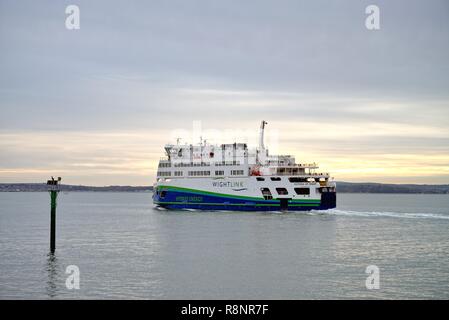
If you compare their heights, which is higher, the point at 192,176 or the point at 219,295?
the point at 192,176

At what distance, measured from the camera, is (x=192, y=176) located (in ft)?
260

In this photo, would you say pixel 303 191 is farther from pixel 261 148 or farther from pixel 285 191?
pixel 261 148

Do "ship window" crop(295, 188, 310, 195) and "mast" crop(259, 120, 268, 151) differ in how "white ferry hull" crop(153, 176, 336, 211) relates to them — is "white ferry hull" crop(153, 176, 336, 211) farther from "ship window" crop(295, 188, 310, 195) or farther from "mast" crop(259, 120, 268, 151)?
"mast" crop(259, 120, 268, 151)

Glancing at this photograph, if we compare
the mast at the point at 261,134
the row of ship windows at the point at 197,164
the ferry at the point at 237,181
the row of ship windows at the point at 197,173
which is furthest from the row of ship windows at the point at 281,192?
the mast at the point at 261,134

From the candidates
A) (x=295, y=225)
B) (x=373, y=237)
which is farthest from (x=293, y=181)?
(x=373, y=237)

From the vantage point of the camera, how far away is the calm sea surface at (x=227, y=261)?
93.2ft

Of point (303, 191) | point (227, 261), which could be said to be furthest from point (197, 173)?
point (227, 261)

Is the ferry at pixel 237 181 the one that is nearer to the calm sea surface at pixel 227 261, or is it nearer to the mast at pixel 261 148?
the mast at pixel 261 148

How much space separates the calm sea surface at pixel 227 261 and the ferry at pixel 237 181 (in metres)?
11.8

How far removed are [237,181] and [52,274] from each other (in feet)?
147

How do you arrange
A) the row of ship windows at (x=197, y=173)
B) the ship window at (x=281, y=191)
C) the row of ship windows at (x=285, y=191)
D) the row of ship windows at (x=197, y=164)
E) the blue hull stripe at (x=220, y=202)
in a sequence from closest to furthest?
the row of ship windows at (x=285, y=191)
the blue hull stripe at (x=220, y=202)
the ship window at (x=281, y=191)
the row of ship windows at (x=197, y=173)
the row of ship windows at (x=197, y=164)
